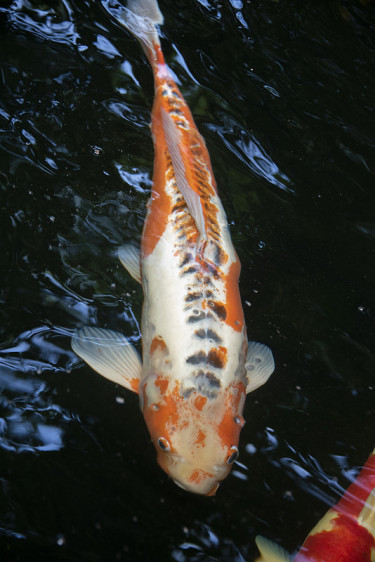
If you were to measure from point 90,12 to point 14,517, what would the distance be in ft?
13.6

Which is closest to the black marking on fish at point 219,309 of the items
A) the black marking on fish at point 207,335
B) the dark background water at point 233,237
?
the black marking on fish at point 207,335

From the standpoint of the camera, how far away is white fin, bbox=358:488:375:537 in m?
2.53

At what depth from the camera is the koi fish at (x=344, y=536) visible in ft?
7.85

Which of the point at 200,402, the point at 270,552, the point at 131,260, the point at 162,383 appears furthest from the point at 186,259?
the point at 270,552

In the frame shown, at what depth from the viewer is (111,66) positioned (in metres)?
4.59

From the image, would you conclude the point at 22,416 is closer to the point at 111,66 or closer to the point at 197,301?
the point at 197,301

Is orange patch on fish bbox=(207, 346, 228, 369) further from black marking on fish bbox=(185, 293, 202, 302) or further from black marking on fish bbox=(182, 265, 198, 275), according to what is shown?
black marking on fish bbox=(182, 265, 198, 275)

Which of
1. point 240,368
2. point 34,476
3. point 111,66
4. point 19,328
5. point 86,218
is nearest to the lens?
point 34,476

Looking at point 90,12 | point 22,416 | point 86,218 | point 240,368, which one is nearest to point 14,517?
point 22,416

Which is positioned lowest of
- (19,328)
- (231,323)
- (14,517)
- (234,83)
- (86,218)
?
(14,517)

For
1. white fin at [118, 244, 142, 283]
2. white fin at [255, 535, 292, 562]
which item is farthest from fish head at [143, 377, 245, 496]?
white fin at [118, 244, 142, 283]

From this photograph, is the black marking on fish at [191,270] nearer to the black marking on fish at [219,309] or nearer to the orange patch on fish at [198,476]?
the black marking on fish at [219,309]

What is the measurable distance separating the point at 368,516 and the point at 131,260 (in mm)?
1794

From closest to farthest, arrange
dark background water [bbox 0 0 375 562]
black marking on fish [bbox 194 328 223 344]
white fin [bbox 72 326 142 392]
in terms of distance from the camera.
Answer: dark background water [bbox 0 0 375 562] → black marking on fish [bbox 194 328 223 344] → white fin [bbox 72 326 142 392]
